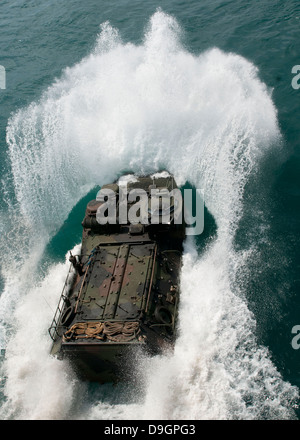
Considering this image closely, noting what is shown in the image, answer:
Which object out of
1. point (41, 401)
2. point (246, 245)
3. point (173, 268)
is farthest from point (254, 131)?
point (41, 401)

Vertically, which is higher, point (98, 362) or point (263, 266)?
point (263, 266)
